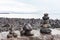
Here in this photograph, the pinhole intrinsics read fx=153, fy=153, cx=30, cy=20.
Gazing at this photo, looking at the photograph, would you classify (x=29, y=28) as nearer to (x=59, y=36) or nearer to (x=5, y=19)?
(x=59, y=36)

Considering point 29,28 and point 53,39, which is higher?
point 29,28

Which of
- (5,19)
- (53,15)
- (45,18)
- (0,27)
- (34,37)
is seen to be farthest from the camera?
(53,15)

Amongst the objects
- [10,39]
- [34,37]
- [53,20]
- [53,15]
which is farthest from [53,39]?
[53,15]

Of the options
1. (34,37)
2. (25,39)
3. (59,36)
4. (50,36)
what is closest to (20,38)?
(25,39)

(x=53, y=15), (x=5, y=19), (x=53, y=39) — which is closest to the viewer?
(x=53, y=39)

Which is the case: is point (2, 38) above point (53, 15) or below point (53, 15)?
below

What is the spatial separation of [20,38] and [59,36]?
0.80 meters

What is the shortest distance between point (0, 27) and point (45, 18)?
1181 millimetres

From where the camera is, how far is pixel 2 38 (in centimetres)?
250

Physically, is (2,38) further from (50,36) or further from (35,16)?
(35,16)

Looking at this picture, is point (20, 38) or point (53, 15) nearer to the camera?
point (20, 38)

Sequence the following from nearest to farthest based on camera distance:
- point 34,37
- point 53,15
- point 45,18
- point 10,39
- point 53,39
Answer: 1. point 10,39
2. point 34,37
3. point 53,39
4. point 45,18
5. point 53,15

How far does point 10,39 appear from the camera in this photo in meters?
2.49

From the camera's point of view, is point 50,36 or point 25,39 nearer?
point 25,39
